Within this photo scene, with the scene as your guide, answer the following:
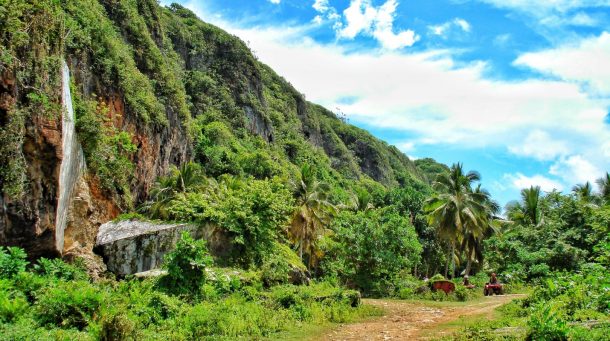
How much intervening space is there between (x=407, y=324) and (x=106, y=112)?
15005mm

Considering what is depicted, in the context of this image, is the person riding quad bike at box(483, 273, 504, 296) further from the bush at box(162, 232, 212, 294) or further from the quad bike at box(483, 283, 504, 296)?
the bush at box(162, 232, 212, 294)

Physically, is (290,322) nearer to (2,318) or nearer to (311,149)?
(2,318)

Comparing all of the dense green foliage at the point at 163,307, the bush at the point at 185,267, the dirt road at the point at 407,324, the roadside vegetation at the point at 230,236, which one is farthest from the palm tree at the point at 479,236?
the bush at the point at 185,267

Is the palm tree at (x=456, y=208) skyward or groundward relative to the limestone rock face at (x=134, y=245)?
skyward

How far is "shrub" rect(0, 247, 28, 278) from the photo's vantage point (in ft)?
38.3

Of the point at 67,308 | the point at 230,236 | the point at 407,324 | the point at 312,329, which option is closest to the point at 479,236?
the point at 230,236

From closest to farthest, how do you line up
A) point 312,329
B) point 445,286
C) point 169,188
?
point 312,329, point 445,286, point 169,188

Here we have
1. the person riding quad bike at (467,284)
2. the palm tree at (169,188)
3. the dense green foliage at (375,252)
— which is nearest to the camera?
the person riding quad bike at (467,284)

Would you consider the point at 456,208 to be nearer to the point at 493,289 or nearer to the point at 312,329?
the point at 493,289

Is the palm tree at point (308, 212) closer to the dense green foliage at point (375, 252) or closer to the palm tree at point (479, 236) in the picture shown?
the dense green foliage at point (375, 252)

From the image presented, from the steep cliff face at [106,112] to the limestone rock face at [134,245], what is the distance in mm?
705

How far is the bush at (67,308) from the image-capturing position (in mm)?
10141

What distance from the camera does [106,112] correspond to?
69.1 feet

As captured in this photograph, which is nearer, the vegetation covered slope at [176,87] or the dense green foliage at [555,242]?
the vegetation covered slope at [176,87]
